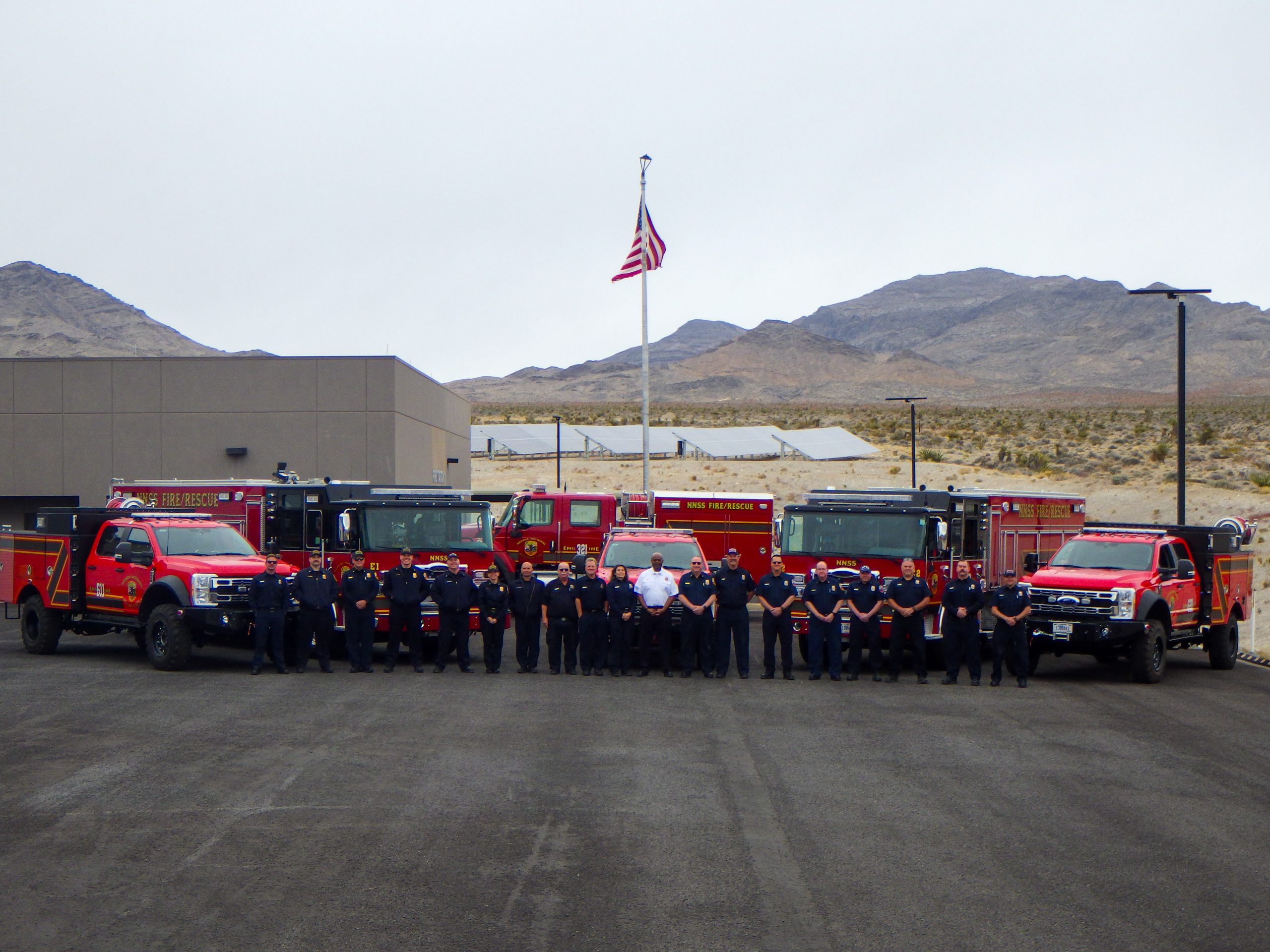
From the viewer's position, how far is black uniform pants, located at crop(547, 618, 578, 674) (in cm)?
1755

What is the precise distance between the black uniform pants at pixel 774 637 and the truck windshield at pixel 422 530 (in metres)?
5.49

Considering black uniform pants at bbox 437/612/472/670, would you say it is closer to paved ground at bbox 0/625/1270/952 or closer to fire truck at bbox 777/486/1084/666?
paved ground at bbox 0/625/1270/952

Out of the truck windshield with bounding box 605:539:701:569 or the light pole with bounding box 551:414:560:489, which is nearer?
the truck windshield with bounding box 605:539:701:569

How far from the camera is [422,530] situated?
20.5 m

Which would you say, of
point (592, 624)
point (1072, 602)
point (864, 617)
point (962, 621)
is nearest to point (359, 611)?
point (592, 624)

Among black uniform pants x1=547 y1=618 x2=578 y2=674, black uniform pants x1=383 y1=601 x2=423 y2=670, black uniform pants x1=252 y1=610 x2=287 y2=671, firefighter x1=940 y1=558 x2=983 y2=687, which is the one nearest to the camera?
firefighter x1=940 y1=558 x2=983 y2=687

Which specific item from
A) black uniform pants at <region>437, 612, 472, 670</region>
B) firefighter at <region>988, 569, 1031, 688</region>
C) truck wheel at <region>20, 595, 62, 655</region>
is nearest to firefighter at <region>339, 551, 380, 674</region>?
black uniform pants at <region>437, 612, 472, 670</region>

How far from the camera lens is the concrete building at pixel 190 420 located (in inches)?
1631

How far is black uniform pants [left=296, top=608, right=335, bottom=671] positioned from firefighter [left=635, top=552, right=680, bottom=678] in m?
4.41

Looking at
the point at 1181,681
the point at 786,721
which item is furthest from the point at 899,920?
the point at 1181,681

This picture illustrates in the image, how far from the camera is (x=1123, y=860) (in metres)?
8.05

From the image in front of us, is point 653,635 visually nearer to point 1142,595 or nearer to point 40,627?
point 1142,595

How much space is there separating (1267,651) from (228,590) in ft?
58.4

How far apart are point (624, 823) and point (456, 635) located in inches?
371
